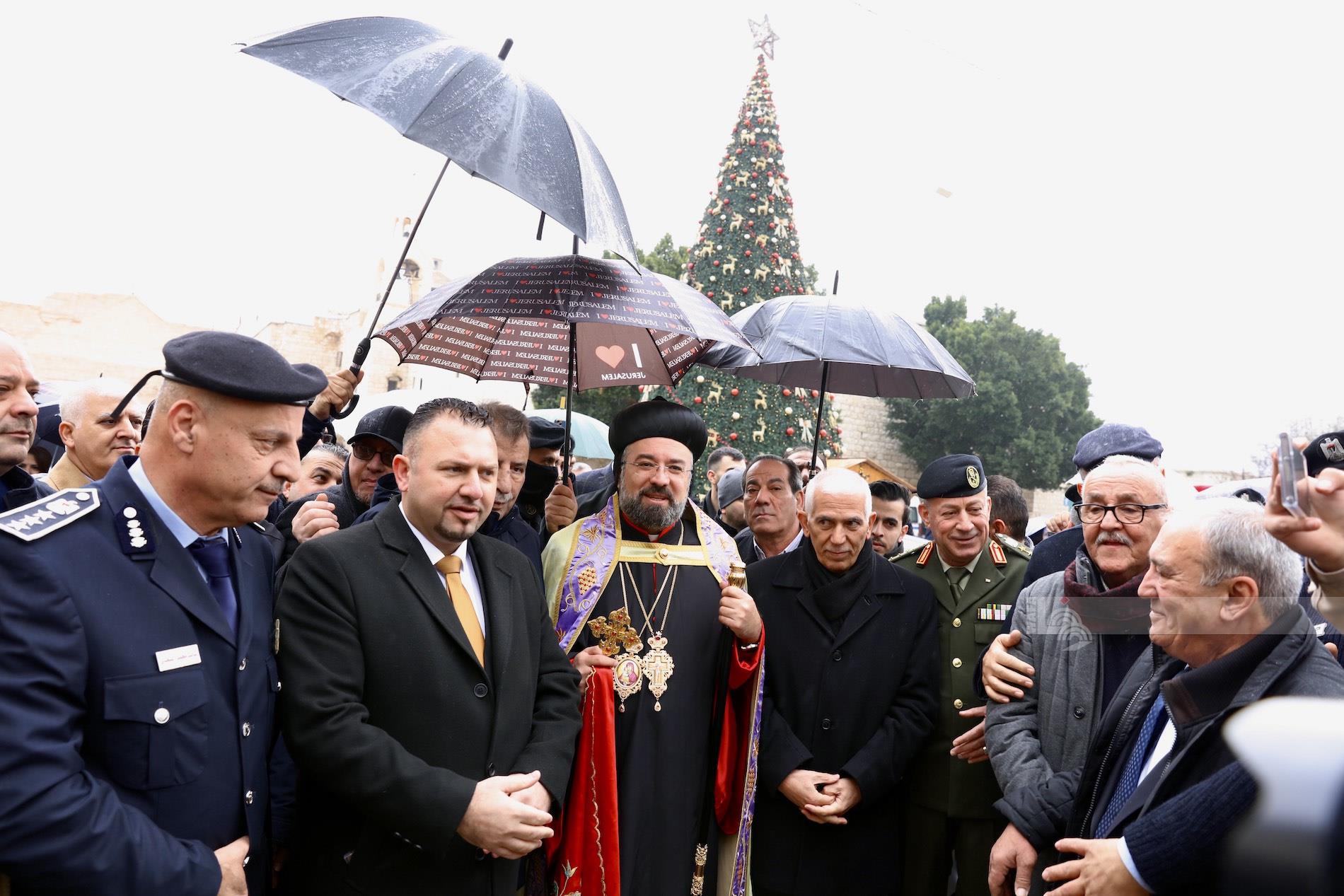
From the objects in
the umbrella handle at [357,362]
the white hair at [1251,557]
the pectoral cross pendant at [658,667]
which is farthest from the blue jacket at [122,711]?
the white hair at [1251,557]

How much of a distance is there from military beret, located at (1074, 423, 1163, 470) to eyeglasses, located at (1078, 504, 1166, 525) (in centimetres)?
62

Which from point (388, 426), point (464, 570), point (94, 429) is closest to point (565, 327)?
point (388, 426)

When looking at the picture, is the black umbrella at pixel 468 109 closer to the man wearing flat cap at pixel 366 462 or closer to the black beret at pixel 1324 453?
the man wearing flat cap at pixel 366 462

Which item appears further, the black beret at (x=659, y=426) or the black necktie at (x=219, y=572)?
the black beret at (x=659, y=426)

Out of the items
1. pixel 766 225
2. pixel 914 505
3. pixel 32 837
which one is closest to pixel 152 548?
pixel 32 837

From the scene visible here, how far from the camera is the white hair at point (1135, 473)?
3.27 m

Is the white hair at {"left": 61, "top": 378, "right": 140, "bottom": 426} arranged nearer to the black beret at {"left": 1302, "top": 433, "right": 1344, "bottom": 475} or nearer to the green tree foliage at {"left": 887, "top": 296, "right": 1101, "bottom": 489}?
the black beret at {"left": 1302, "top": 433, "right": 1344, "bottom": 475}

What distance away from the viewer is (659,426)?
4090mm

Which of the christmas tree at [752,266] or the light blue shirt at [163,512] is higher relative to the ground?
the christmas tree at [752,266]

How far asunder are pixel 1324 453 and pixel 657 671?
A: 2321 mm

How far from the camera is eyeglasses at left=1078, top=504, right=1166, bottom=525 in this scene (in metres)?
3.23

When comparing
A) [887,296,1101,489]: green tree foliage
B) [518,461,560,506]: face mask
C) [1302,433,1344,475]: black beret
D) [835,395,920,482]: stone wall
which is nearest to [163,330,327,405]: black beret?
[1302,433,1344,475]: black beret

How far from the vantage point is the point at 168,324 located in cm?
3872

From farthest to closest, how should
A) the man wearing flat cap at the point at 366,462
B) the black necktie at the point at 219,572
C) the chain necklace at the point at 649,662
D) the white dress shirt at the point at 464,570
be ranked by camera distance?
the man wearing flat cap at the point at 366,462 < the chain necklace at the point at 649,662 < the white dress shirt at the point at 464,570 < the black necktie at the point at 219,572
